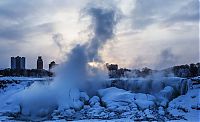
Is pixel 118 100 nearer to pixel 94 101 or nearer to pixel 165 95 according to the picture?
pixel 94 101

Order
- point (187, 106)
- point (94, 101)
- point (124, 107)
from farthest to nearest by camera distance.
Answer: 1. point (94, 101)
2. point (187, 106)
3. point (124, 107)

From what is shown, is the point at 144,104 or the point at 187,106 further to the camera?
the point at 187,106

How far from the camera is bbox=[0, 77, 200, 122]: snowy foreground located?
38906 millimetres

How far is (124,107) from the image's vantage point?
41781 millimetres

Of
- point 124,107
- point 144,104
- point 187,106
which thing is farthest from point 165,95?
point 124,107

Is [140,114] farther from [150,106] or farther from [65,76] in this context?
[65,76]

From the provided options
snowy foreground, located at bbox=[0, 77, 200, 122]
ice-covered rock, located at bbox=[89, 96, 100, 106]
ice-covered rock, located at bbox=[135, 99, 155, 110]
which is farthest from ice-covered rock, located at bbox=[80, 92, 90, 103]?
ice-covered rock, located at bbox=[135, 99, 155, 110]

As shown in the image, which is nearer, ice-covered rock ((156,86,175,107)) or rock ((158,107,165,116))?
rock ((158,107,165,116))

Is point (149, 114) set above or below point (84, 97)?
below

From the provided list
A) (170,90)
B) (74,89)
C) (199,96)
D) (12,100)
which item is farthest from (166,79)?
(12,100)

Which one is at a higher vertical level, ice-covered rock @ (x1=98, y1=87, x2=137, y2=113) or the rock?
ice-covered rock @ (x1=98, y1=87, x2=137, y2=113)

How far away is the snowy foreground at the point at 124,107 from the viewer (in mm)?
38906

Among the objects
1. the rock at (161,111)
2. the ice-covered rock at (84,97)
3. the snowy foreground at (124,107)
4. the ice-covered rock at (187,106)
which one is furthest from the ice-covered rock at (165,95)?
the ice-covered rock at (84,97)

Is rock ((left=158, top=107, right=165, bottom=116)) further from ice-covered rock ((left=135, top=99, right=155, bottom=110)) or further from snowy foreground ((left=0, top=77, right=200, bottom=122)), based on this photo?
ice-covered rock ((left=135, top=99, right=155, bottom=110))
